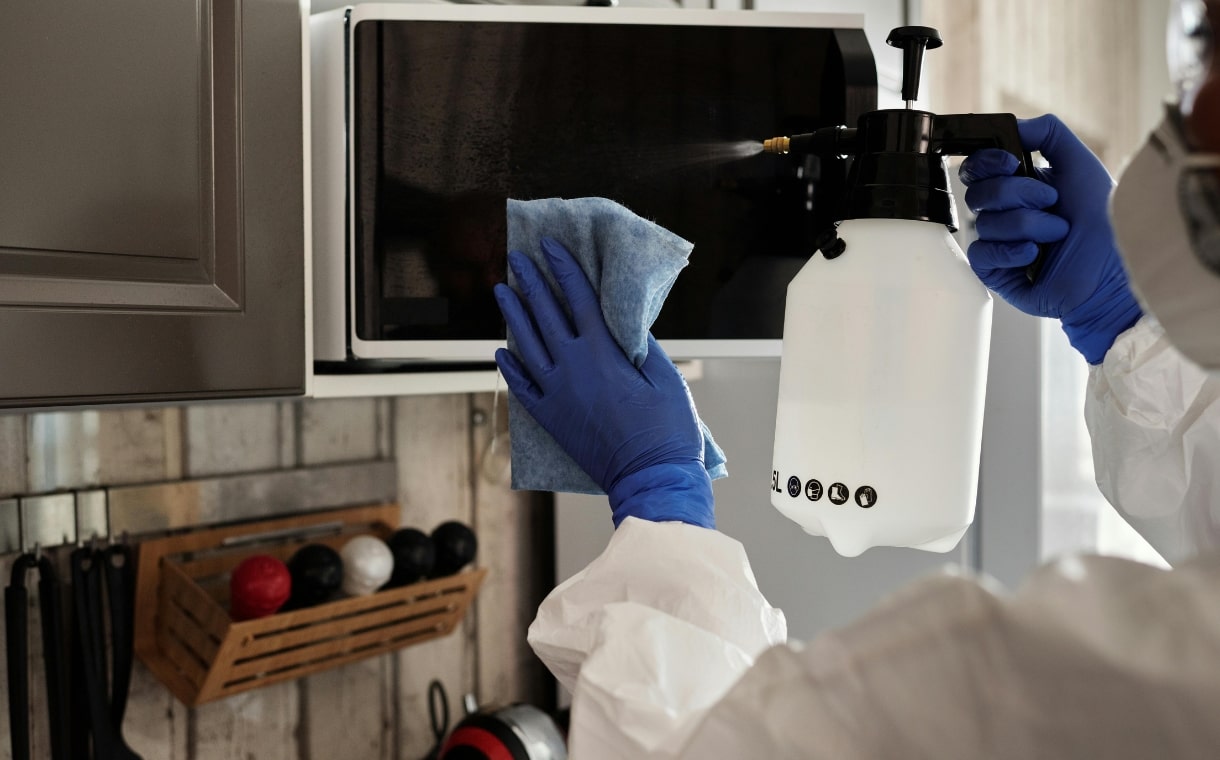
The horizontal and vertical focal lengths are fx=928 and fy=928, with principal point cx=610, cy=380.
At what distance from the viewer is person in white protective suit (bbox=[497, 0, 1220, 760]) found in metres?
0.32

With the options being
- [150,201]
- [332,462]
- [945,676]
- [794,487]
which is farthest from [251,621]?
[945,676]

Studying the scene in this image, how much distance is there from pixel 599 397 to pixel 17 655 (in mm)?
667

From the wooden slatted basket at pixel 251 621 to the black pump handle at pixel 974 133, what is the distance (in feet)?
2.72

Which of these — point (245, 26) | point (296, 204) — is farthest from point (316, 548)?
point (245, 26)

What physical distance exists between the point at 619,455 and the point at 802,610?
2.16 ft

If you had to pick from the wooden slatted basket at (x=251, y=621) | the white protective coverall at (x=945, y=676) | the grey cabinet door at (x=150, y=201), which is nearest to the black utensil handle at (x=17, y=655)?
the wooden slatted basket at (x=251, y=621)

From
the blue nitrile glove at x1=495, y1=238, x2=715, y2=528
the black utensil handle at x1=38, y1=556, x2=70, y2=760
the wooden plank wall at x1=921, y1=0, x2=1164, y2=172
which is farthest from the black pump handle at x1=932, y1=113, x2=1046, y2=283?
the wooden plank wall at x1=921, y1=0, x2=1164, y2=172

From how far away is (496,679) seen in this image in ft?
4.85

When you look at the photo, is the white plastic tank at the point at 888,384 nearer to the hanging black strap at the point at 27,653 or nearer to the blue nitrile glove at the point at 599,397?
the blue nitrile glove at the point at 599,397

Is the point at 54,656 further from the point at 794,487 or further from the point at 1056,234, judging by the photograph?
the point at 1056,234

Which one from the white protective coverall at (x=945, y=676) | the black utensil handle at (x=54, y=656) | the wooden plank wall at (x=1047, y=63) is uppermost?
the wooden plank wall at (x=1047, y=63)

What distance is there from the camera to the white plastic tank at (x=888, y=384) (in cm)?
54

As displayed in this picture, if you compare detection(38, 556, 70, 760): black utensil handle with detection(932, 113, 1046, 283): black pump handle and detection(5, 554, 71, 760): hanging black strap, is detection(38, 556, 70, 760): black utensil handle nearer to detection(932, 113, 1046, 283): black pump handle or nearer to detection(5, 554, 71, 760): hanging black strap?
detection(5, 554, 71, 760): hanging black strap

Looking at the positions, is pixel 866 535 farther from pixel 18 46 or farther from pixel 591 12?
pixel 18 46
